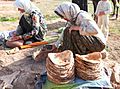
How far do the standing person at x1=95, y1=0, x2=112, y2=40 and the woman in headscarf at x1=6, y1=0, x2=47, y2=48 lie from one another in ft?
4.16

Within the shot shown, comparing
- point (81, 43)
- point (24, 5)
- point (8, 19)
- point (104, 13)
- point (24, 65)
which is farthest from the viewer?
point (8, 19)

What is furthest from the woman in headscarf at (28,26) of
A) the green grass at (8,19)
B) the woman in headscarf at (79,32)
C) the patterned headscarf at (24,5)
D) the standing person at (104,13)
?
the green grass at (8,19)

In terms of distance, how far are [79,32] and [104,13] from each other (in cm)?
260

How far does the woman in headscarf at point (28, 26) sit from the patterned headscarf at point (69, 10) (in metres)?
1.83

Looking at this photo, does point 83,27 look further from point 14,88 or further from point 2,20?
point 2,20

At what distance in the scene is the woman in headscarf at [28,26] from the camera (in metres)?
6.18

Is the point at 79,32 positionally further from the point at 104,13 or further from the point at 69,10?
the point at 104,13

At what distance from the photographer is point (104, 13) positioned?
269 inches

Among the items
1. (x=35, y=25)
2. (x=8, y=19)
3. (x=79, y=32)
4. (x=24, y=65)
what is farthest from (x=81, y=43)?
(x=8, y=19)

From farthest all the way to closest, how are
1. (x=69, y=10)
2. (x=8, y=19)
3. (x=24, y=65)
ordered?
(x=8, y=19)
(x=24, y=65)
(x=69, y=10)

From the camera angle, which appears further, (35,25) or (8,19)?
(8,19)

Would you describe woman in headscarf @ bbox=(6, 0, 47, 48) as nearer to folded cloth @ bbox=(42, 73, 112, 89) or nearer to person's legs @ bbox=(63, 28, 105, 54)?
person's legs @ bbox=(63, 28, 105, 54)

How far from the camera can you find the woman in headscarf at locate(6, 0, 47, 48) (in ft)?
20.3

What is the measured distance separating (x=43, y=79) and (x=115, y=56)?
2.02 metres
